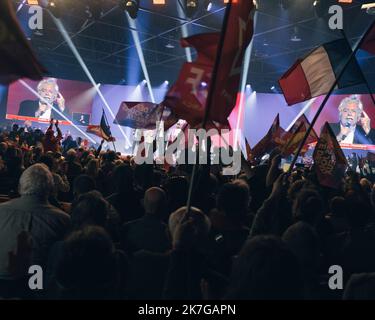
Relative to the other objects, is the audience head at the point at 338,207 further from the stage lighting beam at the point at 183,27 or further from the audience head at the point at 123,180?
the stage lighting beam at the point at 183,27

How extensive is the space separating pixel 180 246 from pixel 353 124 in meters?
19.4

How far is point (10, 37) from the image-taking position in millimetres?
2635

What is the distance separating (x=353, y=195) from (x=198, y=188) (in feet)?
5.59

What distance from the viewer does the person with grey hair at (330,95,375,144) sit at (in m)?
19.5

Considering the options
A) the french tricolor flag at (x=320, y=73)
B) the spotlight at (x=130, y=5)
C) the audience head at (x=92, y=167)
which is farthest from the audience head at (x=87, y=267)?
the spotlight at (x=130, y=5)

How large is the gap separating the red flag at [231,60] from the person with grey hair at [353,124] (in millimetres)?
17965

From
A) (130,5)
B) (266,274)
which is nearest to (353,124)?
(130,5)

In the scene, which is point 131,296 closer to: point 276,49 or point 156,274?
point 156,274

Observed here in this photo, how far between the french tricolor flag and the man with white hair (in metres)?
4.13

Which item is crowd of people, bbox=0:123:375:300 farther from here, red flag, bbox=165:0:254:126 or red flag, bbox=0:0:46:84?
red flag, bbox=0:0:46:84

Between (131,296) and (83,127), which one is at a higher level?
(83,127)

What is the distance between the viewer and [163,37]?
18406 mm

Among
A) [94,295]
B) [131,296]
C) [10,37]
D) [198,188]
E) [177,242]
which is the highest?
[10,37]

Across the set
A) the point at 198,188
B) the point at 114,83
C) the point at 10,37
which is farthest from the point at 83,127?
the point at 10,37
